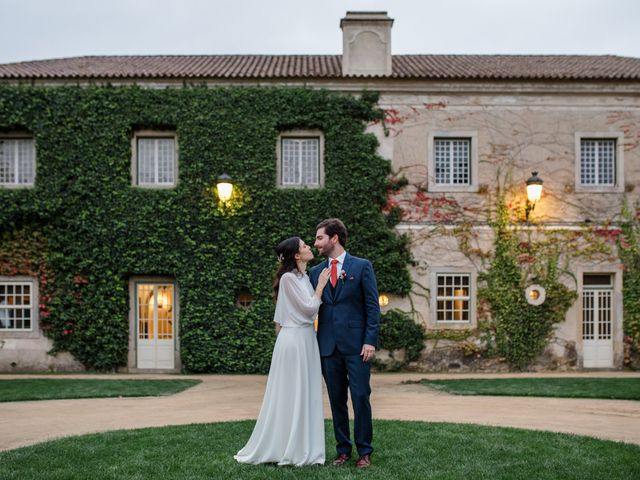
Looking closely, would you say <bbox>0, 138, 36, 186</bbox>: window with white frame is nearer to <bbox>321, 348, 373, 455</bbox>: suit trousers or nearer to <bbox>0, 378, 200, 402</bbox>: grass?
<bbox>0, 378, 200, 402</bbox>: grass

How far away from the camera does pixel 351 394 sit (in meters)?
6.06

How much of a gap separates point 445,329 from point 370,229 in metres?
2.93

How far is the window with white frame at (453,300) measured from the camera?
16.1m

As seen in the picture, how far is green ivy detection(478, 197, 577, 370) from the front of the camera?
15906 millimetres

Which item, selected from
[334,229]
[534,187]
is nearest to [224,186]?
[534,187]

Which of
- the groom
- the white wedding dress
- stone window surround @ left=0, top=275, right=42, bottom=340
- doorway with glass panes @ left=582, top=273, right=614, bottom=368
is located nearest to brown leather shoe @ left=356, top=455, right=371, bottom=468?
the groom

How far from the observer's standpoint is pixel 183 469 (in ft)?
19.7

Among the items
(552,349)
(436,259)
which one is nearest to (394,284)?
(436,259)

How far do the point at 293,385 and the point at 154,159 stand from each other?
36.5 feet

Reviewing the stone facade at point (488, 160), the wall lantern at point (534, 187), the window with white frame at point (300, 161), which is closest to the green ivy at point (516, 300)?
the stone facade at point (488, 160)

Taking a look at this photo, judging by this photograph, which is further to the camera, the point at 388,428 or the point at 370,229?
the point at 370,229

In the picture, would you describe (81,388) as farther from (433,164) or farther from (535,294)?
(535,294)

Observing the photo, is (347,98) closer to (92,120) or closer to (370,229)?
(370,229)

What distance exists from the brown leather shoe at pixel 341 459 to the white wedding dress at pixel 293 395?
147 mm
